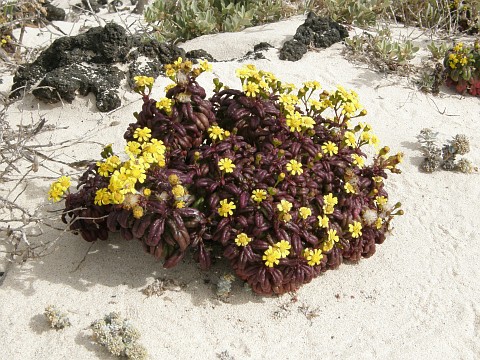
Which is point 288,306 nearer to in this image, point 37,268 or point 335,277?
point 335,277

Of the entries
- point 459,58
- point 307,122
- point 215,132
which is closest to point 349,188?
point 307,122

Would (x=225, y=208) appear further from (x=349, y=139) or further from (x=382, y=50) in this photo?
(x=382, y=50)

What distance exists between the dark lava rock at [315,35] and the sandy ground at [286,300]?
218 cm

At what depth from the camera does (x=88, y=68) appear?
17.4 ft

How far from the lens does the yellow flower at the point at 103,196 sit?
3.27 meters

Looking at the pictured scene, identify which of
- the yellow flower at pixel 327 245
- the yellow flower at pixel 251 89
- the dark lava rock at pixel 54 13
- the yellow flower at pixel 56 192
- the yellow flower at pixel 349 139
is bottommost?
the dark lava rock at pixel 54 13

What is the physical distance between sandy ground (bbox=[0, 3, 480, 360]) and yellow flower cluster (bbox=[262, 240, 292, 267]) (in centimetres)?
46

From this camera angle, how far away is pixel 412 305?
370cm

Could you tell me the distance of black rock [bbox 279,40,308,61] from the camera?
6090 mm

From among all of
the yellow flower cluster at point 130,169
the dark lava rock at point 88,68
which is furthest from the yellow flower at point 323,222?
the dark lava rock at point 88,68

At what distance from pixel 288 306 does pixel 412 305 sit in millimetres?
846

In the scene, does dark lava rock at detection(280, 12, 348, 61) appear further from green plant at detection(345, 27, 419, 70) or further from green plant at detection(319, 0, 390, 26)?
green plant at detection(319, 0, 390, 26)

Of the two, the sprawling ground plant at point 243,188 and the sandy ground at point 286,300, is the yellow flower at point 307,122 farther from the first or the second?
the sandy ground at point 286,300

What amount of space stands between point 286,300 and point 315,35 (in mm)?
3714
